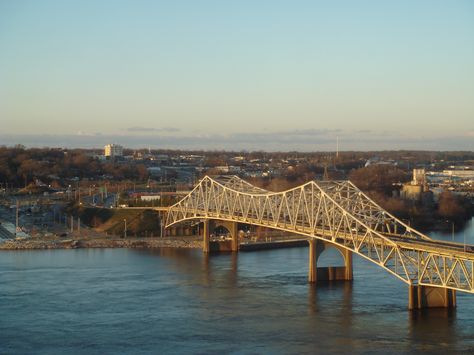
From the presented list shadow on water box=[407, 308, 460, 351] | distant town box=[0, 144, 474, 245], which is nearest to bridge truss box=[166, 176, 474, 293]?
shadow on water box=[407, 308, 460, 351]

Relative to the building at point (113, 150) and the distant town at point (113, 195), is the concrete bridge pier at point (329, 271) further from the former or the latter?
the building at point (113, 150)

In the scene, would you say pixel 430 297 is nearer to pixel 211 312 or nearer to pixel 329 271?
pixel 329 271

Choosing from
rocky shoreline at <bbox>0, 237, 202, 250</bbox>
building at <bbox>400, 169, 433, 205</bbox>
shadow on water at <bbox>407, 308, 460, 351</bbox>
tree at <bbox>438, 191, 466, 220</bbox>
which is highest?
building at <bbox>400, 169, 433, 205</bbox>

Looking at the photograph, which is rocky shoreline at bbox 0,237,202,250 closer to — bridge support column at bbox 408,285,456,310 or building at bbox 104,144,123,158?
bridge support column at bbox 408,285,456,310

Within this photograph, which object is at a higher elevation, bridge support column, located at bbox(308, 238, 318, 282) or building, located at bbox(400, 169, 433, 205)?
building, located at bbox(400, 169, 433, 205)

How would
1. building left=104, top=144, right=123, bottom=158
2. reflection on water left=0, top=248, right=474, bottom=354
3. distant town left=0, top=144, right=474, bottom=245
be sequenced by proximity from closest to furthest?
reflection on water left=0, top=248, right=474, bottom=354
distant town left=0, top=144, right=474, bottom=245
building left=104, top=144, right=123, bottom=158

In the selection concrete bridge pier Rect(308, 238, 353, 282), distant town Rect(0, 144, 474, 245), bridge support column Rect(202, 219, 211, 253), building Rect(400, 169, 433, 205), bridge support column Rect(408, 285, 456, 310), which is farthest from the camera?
building Rect(400, 169, 433, 205)

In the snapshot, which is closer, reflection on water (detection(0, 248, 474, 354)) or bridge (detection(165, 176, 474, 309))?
reflection on water (detection(0, 248, 474, 354))

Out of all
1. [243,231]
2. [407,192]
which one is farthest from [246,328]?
[407,192]
